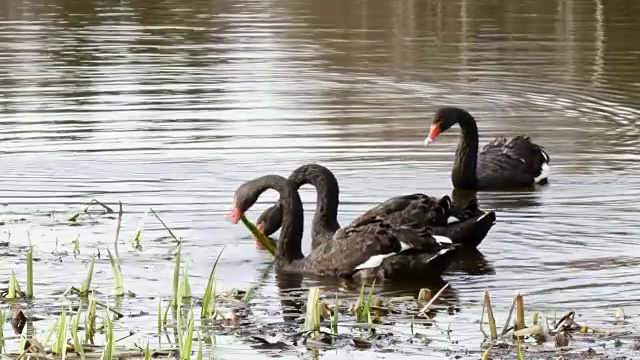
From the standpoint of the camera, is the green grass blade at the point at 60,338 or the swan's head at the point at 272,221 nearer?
the green grass blade at the point at 60,338

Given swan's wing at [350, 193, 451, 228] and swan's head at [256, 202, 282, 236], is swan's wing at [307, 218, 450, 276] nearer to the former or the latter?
swan's wing at [350, 193, 451, 228]

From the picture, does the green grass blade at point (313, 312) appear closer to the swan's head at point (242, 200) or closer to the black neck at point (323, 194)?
the swan's head at point (242, 200)

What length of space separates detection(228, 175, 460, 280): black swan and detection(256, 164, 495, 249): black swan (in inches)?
7.4

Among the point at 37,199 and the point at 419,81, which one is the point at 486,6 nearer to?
the point at 419,81

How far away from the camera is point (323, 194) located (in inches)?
446

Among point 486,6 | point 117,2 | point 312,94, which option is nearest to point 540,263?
point 312,94

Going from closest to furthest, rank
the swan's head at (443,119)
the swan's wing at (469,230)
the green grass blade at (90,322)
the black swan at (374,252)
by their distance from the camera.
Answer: the green grass blade at (90,322), the black swan at (374,252), the swan's wing at (469,230), the swan's head at (443,119)

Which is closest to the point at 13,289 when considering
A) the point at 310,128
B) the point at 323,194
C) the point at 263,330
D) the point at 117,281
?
the point at 117,281

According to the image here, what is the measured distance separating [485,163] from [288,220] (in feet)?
14.2

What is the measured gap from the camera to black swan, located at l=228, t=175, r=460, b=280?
33.9 feet

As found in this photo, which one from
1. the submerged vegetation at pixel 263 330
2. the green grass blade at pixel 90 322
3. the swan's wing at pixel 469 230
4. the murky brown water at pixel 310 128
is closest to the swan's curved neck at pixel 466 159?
the murky brown water at pixel 310 128

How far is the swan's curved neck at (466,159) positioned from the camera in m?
14.2

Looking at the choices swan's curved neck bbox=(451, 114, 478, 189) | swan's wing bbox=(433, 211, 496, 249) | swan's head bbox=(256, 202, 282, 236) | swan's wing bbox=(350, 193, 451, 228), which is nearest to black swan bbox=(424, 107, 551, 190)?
swan's curved neck bbox=(451, 114, 478, 189)

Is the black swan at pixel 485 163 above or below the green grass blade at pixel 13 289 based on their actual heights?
below
